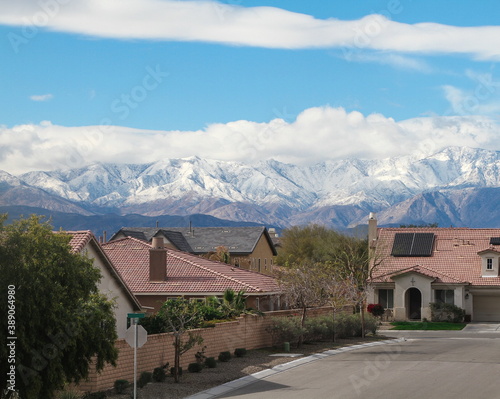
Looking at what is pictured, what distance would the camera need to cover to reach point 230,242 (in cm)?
8362

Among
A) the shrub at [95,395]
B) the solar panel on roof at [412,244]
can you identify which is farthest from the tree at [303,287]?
the solar panel on roof at [412,244]

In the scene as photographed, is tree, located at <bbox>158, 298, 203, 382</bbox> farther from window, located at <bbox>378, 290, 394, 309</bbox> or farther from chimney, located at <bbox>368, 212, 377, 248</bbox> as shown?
chimney, located at <bbox>368, 212, 377, 248</bbox>

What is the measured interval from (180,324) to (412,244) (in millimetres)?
41102

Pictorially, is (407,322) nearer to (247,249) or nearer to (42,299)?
(247,249)

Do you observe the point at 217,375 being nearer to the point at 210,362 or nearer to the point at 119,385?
the point at 210,362

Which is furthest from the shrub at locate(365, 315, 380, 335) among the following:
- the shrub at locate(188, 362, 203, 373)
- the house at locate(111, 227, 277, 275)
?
the house at locate(111, 227, 277, 275)

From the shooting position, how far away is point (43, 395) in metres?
19.8

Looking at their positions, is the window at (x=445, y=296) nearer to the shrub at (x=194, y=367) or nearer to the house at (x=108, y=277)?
the house at (x=108, y=277)

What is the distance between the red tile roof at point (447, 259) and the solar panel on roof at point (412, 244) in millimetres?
386

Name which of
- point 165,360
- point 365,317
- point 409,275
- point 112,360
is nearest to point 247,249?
point 409,275

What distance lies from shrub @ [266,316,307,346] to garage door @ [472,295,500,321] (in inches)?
1083

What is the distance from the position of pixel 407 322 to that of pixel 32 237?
143 feet

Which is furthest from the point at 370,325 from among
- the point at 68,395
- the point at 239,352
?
the point at 68,395

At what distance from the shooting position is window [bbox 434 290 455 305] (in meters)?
60.9
